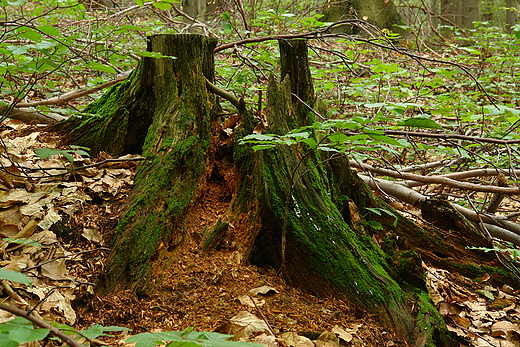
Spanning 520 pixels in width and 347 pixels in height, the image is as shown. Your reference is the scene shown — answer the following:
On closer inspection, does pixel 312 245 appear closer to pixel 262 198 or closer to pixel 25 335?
pixel 262 198

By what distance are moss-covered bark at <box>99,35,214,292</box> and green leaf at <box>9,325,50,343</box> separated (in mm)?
1355

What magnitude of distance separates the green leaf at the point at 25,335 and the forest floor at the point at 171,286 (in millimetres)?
1059

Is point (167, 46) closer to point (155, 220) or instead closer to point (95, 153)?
point (95, 153)

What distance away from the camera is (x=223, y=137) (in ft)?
10.4

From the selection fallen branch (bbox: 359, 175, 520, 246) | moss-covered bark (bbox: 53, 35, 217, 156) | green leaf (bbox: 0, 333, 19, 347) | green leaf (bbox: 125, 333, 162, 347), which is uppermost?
moss-covered bark (bbox: 53, 35, 217, 156)

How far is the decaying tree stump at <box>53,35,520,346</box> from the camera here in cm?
246

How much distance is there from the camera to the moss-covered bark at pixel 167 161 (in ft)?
7.68

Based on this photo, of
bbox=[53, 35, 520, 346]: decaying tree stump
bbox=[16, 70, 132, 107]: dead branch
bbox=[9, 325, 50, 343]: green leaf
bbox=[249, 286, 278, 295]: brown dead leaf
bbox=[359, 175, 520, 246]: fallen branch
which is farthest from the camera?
bbox=[359, 175, 520, 246]: fallen branch

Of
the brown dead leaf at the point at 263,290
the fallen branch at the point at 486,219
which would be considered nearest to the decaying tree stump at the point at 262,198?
the brown dead leaf at the point at 263,290

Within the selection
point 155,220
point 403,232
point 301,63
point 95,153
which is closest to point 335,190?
point 403,232

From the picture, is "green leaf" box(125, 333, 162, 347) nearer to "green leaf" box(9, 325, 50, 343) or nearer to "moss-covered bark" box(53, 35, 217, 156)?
"green leaf" box(9, 325, 50, 343)

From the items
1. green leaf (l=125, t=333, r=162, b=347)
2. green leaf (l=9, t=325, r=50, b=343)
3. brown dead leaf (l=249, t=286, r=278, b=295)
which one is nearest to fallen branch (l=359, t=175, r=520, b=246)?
brown dead leaf (l=249, t=286, r=278, b=295)

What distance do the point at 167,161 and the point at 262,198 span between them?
0.73 m

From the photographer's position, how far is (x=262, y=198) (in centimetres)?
266
